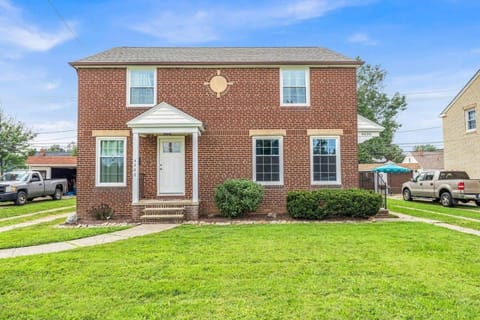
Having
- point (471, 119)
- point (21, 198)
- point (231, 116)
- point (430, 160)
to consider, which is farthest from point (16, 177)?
point (430, 160)

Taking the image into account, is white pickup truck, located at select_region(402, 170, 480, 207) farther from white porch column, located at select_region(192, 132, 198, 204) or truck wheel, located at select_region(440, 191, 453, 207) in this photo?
white porch column, located at select_region(192, 132, 198, 204)

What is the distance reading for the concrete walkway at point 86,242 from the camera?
6004 mm

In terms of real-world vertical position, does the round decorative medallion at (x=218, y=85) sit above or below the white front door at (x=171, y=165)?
above

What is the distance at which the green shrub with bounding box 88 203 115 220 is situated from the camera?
10258 millimetres

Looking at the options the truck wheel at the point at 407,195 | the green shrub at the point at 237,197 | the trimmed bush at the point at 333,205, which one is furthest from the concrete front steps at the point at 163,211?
the truck wheel at the point at 407,195

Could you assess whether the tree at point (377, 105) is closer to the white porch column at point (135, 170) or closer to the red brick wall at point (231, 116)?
the red brick wall at point (231, 116)

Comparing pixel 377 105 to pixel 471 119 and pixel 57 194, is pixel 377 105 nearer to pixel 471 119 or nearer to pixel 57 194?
pixel 471 119

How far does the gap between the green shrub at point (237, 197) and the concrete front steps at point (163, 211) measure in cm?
118

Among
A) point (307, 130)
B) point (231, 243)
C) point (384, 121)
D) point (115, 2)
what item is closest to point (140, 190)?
point (231, 243)

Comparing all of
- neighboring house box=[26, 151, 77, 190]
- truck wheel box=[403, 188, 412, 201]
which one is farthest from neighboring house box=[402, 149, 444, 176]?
neighboring house box=[26, 151, 77, 190]

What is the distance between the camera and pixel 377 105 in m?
35.2

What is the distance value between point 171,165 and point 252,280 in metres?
7.47

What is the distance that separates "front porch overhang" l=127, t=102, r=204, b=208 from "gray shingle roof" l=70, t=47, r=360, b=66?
2.19 meters

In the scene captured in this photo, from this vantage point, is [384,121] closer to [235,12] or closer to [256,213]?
[235,12]
